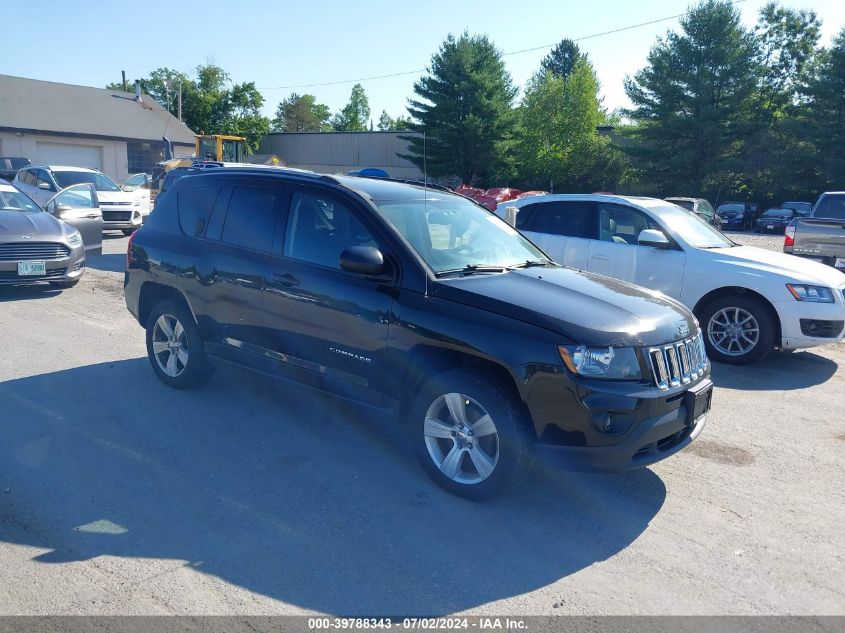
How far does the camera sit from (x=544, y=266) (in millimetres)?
5512

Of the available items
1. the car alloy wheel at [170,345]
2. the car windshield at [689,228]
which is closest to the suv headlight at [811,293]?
the car windshield at [689,228]

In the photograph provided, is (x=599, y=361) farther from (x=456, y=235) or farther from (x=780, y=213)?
(x=780, y=213)

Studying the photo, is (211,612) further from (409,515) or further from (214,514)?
(409,515)

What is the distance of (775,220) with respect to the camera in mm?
36625

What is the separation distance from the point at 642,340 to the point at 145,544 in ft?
9.77

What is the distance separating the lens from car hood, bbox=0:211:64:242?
10.2 metres

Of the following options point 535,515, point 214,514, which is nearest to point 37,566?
point 214,514

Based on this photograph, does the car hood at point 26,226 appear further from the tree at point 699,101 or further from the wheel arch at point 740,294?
the tree at point 699,101

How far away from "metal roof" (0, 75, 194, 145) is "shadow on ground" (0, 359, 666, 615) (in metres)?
40.8

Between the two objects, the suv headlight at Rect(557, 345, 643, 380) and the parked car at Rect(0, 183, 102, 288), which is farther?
the parked car at Rect(0, 183, 102, 288)

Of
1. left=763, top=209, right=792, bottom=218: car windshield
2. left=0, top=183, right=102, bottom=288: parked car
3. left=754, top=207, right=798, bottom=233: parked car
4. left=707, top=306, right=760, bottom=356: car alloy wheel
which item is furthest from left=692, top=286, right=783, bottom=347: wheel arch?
left=763, top=209, right=792, bottom=218: car windshield

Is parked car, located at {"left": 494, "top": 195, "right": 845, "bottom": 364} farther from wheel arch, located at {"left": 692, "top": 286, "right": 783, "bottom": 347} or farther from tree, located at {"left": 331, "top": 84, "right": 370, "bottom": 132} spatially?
tree, located at {"left": 331, "top": 84, "right": 370, "bottom": 132}

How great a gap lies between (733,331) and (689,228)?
1.57 meters

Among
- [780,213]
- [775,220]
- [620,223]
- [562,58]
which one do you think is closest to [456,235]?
[620,223]
